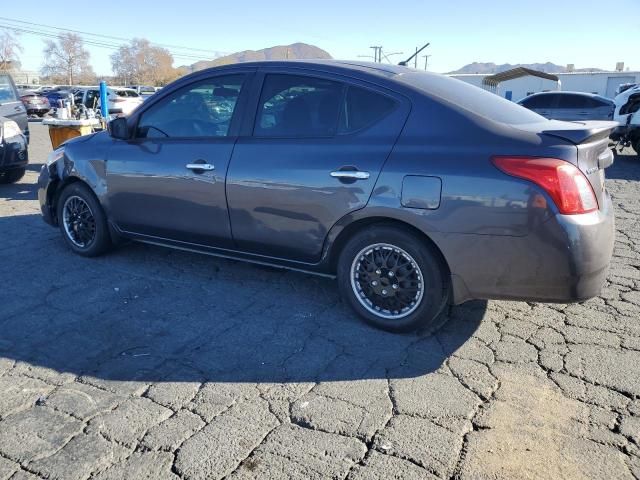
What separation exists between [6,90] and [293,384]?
9681mm

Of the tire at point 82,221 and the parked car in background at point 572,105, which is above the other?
the parked car in background at point 572,105

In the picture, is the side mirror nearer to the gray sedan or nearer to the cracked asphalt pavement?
the gray sedan

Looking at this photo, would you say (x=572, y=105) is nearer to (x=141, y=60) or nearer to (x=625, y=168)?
(x=625, y=168)

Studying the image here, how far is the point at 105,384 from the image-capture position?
2902mm

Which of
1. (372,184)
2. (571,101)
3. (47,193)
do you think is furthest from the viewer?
(571,101)

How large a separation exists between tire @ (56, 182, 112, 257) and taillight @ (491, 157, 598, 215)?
3.51 metres

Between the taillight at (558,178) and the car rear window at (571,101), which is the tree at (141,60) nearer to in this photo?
the car rear window at (571,101)

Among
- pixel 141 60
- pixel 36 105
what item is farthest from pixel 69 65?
pixel 36 105

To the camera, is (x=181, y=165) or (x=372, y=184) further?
(x=181, y=165)

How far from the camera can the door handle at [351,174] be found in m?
3.33

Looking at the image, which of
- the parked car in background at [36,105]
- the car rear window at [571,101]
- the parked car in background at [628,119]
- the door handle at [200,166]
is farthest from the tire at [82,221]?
the parked car in background at [36,105]

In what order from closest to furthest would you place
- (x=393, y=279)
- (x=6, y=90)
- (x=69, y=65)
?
(x=393, y=279)
(x=6, y=90)
(x=69, y=65)

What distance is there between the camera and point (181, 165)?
13.4 ft

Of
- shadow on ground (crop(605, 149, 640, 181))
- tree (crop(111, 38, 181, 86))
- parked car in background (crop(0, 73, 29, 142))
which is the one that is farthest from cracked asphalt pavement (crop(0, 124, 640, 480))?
tree (crop(111, 38, 181, 86))
